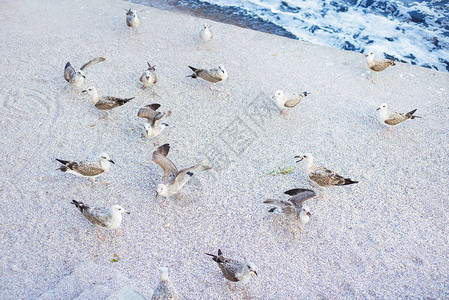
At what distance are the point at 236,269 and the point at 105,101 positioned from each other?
4.18 m

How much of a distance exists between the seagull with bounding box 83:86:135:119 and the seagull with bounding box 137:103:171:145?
466 mm

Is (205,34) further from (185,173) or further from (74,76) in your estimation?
(185,173)

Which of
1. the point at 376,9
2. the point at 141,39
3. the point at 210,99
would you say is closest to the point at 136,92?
the point at 210,99

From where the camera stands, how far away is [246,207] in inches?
218

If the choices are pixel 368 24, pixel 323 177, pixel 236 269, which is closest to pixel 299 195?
pixel 323 177

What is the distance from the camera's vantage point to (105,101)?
268 inches

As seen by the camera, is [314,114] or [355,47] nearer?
[314,114]

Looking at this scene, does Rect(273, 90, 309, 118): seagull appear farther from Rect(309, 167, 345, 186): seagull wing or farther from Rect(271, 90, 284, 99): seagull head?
Rect(309, 167, 345, 186): seagull wing

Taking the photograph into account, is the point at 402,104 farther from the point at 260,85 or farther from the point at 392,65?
the point at 260,85

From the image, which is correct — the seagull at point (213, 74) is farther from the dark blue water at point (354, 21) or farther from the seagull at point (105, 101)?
the dark blue water at point (354, 21)

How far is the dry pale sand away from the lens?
4.64 meters

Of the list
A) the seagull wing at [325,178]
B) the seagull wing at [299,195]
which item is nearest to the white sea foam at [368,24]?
the seagull wing at [325,178]

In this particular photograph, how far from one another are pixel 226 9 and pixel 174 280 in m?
9.33

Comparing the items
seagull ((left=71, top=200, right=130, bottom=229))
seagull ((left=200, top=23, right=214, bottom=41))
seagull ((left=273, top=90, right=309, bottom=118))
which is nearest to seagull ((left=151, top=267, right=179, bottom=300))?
seagull ((left=71, top=200, right=130, bottom=229))
